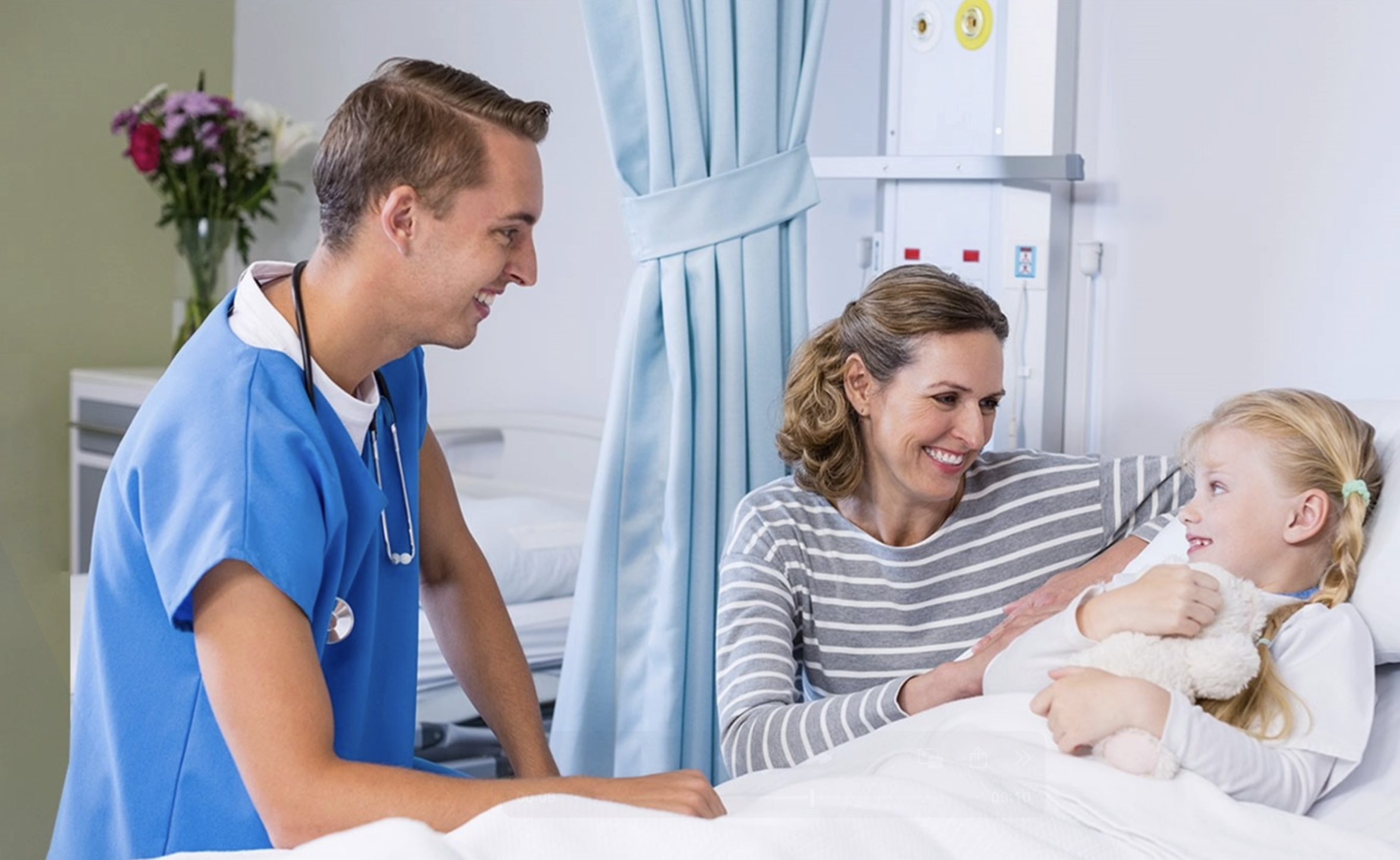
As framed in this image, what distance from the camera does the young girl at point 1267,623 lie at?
127cm

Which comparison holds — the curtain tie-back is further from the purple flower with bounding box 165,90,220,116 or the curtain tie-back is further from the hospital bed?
the purple flower with bounding box 165,90,220,116

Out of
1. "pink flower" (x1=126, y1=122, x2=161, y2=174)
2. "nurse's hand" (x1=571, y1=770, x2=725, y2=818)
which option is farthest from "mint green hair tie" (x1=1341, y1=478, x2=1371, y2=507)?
"pink flower" (x1=126, y1=122, x2=161, y2=174)

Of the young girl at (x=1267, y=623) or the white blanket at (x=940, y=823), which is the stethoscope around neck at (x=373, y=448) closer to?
the white blanket at (x=940, y=823)

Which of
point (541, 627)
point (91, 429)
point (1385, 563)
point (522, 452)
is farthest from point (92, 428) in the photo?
point (1385, 563)

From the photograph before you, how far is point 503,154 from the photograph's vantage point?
4.70ft

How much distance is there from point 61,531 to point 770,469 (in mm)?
2952

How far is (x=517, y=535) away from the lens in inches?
106

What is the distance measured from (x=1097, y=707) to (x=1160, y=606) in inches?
5.1

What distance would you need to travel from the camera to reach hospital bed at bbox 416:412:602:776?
2492 millimetres

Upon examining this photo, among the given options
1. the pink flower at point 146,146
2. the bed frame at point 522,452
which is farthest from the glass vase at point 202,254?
the bed frame at point 522,452

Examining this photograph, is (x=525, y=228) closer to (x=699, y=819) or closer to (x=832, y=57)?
(x=699, y=819)

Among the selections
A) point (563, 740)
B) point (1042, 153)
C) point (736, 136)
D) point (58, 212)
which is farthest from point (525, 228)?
point (58, 212)

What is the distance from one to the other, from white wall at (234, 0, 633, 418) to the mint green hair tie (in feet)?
5.72

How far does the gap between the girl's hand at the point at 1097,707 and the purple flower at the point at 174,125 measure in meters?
3.20
